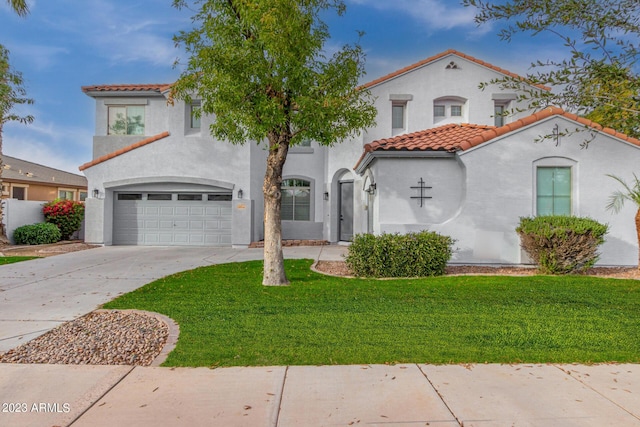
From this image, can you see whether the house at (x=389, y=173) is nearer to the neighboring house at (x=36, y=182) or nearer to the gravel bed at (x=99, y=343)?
the gravel bed at (x=99, y=343)

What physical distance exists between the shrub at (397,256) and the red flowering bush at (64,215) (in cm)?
1581

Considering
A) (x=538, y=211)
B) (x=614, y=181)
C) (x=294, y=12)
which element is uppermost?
(x=294, y=12)

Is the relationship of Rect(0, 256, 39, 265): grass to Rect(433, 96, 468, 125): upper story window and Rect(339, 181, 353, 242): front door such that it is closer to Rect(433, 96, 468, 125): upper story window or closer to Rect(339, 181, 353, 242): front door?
Rect(339, 181, 353, 242): front door

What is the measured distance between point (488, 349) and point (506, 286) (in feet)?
13.5

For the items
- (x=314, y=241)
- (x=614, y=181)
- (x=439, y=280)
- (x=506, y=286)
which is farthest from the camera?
(x=314, y=241)

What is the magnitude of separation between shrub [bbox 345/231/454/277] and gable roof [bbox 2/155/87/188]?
75.3 feet

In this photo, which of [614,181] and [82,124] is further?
[82,124]

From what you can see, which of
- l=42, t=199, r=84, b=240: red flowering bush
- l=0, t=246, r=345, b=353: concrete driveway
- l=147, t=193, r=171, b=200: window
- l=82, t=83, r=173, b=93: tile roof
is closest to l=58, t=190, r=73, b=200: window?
l=42, t=199, r=84, b=240: red flowering bush

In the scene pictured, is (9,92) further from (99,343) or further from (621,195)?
(621,195)

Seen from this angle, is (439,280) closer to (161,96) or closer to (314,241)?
(314,241)

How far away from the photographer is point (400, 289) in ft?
26.4

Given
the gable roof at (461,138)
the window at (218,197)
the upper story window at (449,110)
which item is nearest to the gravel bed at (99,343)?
the gable roof at (461,138)

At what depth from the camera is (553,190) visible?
36.9 ft

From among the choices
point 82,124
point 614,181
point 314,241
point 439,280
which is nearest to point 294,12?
point 439,280
